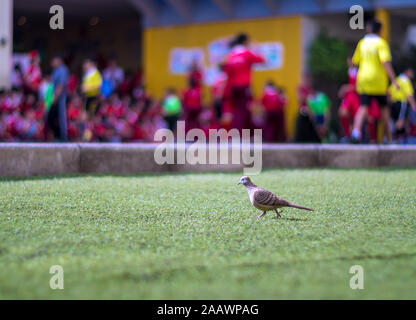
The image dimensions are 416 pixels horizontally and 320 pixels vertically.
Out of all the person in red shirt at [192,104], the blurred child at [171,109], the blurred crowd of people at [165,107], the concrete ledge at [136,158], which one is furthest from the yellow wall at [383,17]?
the concrete ledge at [136,158]

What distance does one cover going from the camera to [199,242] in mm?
3479

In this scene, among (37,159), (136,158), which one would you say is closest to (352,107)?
(136,158)

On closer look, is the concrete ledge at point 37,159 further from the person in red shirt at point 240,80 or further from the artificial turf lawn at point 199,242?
the person in red shirt at point 240,80

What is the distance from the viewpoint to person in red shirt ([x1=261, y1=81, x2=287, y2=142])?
17656mm

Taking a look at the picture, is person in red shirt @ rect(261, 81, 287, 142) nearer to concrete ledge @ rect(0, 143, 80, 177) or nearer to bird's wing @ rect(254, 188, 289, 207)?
concrete ledge @ rect(0, 143, 80, 177)

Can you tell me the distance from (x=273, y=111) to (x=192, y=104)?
6.60 feet

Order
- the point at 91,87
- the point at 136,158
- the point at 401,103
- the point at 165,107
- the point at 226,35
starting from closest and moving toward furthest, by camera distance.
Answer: the point at 136,158
the point at 91,87
the point at 401,103
the point at 165,107
the point at 226,35

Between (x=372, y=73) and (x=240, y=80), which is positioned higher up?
(x=240, y=80)

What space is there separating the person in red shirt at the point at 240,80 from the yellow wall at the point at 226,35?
28.2 feet

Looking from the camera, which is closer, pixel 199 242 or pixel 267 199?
pixel 199 242

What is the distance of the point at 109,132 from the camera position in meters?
17.0

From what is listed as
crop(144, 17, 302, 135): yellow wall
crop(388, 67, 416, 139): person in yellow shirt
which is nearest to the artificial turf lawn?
crop(388, 67, 416, 139): person in yellow shirt

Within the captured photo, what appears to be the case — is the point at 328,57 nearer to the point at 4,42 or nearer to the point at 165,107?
the point at 165,107

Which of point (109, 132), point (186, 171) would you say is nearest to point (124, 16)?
point (109, 132)
